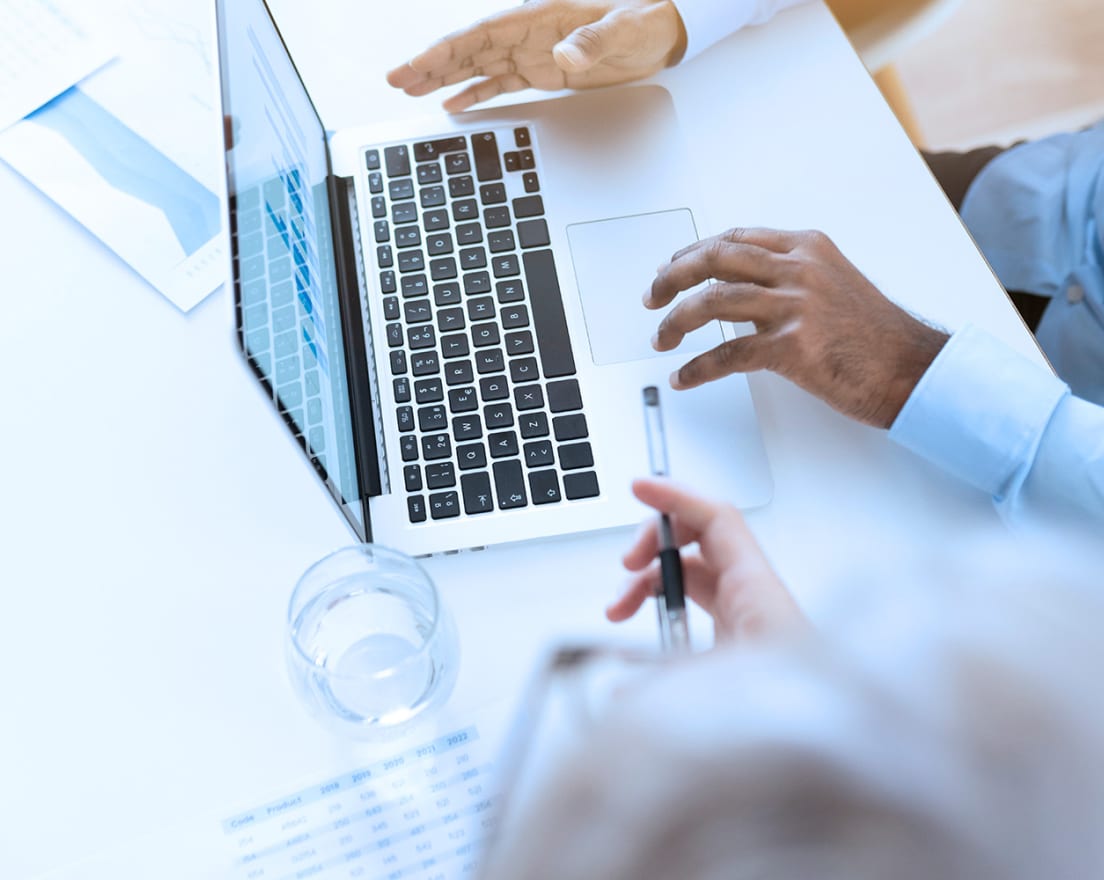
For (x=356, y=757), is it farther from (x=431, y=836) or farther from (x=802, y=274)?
(x=802, y=274)

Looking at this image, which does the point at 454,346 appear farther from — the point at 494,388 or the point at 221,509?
the point at 221,509

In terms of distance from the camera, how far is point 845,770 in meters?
0.21

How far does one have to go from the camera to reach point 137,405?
66cm

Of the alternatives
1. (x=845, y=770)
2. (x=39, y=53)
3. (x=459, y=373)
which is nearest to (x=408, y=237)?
(x=459, y=373)

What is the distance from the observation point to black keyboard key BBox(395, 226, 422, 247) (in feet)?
2.31

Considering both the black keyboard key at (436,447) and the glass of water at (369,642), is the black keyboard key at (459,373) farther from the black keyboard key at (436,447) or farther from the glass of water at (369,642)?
the glass of water at (369,642)

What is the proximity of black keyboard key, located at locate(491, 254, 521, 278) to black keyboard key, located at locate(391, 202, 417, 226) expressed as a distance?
76 millimetres

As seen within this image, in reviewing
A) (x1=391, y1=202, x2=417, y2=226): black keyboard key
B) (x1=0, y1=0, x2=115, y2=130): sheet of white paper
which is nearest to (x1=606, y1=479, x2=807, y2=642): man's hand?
(x1=391, y1=202, x2=417, y2=226): black keyboard key

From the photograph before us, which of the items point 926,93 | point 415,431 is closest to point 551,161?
point 415,431

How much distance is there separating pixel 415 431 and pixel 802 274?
296 mm

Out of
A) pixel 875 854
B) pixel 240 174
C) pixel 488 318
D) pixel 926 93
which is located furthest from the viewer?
pixel 926 93

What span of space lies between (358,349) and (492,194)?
0.17 metres

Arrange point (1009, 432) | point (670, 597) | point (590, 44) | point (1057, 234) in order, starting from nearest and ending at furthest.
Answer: point (670, 597) → point (1009, 432) → point (590, 44) → point (1057, 234)

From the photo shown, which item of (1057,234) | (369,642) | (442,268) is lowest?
(1057,234)
